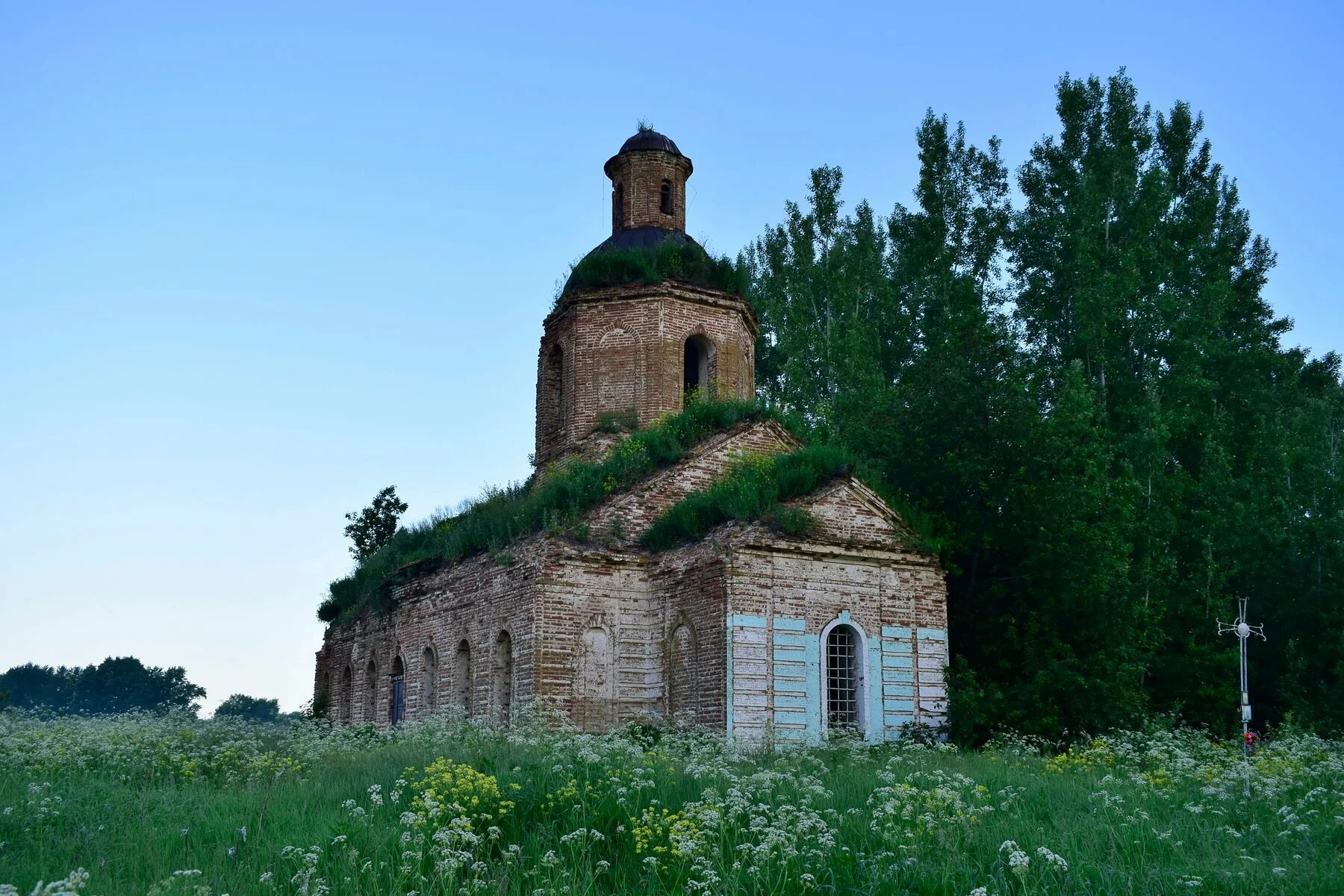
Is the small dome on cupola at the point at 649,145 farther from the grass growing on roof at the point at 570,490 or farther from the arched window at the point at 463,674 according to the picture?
the arched window at the point at 463,674

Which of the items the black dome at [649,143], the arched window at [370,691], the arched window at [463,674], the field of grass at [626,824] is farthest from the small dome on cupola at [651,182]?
the field of grass at [626,824]

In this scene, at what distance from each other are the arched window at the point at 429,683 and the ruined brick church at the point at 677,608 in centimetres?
3

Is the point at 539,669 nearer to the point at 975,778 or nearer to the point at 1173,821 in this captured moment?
the point at 975,778

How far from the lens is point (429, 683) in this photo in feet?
71.2

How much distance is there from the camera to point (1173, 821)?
28.1 feet

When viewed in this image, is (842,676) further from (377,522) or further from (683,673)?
(377,522)

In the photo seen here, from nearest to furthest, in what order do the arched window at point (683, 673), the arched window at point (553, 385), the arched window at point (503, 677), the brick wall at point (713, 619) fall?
the brick wall at point (713, 619) → the arched window at point (683, 673) → the arched window at point (503, 677) → the arched window at point (553, 385)

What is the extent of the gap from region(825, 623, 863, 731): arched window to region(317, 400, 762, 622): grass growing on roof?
4.38m

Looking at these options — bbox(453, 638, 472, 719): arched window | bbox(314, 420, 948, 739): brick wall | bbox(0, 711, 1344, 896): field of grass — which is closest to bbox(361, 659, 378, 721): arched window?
bbox(453, 638, 472, 719): arched window

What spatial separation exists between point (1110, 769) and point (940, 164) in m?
25.5

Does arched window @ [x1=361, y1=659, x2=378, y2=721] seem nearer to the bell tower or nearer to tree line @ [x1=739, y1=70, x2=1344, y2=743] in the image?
the bell tower

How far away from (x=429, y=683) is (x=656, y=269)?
9257mm

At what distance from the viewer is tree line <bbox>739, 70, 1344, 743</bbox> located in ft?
61.7

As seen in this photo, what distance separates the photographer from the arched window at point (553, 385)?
76.8 feet
